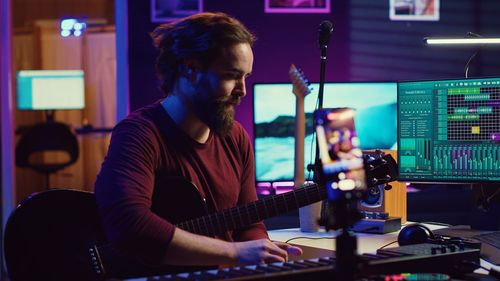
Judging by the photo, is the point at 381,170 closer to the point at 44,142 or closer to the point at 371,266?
the point at 371,266

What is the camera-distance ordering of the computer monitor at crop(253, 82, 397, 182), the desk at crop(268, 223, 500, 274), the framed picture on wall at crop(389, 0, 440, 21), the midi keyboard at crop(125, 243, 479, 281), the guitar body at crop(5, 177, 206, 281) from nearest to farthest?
1. the midi keyboard at crop(125, 243, 479, 281)
2. the guitar body at crop(5, 177, 206, 281)
3. the desk at crop(268, 223, 500, 274)
4. the computer monitor at crop(253, 82, 397, 182)
5. the framed picture on wall at crop(389, 0, 440, 21)

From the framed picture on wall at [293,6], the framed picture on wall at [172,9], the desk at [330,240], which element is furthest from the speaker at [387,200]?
the framed picture on wall at [172,9]

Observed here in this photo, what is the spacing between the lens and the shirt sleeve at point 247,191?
209cm

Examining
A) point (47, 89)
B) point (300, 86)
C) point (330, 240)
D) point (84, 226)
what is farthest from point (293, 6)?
point (47, 89)

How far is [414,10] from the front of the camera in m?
3.72

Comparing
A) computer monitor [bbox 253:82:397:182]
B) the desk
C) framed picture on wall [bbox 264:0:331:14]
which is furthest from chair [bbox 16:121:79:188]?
the desk

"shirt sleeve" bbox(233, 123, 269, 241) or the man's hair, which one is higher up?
the man's hair

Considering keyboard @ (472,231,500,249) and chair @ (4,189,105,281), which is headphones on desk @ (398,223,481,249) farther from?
chair @ (4,189,105,281)

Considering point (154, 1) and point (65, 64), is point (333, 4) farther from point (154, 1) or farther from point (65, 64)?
point (65, 64)

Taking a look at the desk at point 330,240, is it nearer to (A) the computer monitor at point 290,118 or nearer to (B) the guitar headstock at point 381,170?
(B) the guitar headstock at point 381,170

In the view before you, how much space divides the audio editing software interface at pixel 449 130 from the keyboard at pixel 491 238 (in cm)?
19

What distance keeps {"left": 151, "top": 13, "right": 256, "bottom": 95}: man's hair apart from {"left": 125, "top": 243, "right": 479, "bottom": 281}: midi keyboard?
0.78 metres

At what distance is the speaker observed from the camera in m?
2.52

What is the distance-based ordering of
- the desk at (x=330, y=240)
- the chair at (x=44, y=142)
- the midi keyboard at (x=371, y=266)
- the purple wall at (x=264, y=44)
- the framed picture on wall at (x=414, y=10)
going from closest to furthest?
the midi keyboard at (x=371, y=266) → the desk at (x=330, y=240) → the purple wall at (x=264, y=44) → the framed picture on wall at (x=414, y=10) → the chair at (x=44, y=142)
